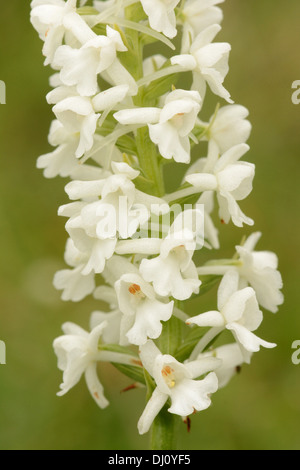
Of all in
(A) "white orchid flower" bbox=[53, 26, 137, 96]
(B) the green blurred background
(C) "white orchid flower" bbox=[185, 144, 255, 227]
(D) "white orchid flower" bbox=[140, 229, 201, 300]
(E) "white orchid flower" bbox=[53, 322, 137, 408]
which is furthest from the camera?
(B) the green blurred background

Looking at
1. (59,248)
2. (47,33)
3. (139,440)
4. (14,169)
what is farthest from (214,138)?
(14,169)

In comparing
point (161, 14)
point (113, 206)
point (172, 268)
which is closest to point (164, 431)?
point (172, 268)

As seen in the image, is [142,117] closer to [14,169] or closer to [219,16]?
[219,16]

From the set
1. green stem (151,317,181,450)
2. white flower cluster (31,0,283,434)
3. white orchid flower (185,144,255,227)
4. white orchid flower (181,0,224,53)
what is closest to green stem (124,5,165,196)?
white flower cluster (31,0,283,434)

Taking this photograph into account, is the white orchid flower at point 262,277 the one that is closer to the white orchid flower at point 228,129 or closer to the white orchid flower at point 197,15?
the white orchid flower at point 228,129

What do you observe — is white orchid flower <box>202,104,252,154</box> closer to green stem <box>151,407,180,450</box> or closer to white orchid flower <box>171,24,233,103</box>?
white orchid flower <box>171,24,233,103</box>

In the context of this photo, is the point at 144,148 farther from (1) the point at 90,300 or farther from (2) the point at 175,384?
(1) the point at 90,300

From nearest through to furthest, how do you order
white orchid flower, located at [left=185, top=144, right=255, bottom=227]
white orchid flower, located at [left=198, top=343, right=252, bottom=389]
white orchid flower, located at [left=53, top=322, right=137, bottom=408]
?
white orchid flower, located at [left=185, top=144, right=255, bottom=227], white orchid flower, located at [left=53, top=322, right=137, bottom=408], white orchid flower, located at [left=198, top=343, right=252, bottom=389]
